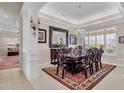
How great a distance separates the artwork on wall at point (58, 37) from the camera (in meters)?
5.82

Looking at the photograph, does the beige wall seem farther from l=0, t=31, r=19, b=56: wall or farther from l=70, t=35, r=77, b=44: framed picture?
l=0, t=31, r=19, b=56: wall

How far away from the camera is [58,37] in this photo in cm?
629

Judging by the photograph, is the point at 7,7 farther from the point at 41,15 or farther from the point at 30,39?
the point at 30,39

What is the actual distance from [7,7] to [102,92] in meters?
4.45

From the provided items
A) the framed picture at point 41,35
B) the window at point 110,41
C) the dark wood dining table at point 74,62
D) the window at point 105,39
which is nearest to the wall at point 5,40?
the framed picture at point 41,35

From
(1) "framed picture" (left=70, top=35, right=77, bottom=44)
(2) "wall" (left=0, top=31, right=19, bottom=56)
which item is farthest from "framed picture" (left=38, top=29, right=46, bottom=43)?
(2) "wall" (left=0, top=31, right=19, bottom=56)

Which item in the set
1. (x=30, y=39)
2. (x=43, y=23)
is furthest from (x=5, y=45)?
(x=30, y=39)

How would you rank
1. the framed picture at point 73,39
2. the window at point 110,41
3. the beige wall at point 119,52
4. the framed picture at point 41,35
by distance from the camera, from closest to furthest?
1. the framed picture at point 41,35
2. the beige wall at point 119,52
3. the window at point 110,41
4. the framed picture at point 73,39

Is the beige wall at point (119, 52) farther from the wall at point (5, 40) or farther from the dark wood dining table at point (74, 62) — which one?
the wall at point (5, 40)

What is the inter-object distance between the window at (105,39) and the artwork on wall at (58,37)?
1.99m

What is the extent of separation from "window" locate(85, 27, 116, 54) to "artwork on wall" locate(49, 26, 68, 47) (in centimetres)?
199

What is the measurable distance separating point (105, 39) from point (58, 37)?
300cm

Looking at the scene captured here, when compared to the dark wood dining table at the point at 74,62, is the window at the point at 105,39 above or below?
above

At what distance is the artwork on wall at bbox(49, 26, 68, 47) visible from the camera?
5820 mm
